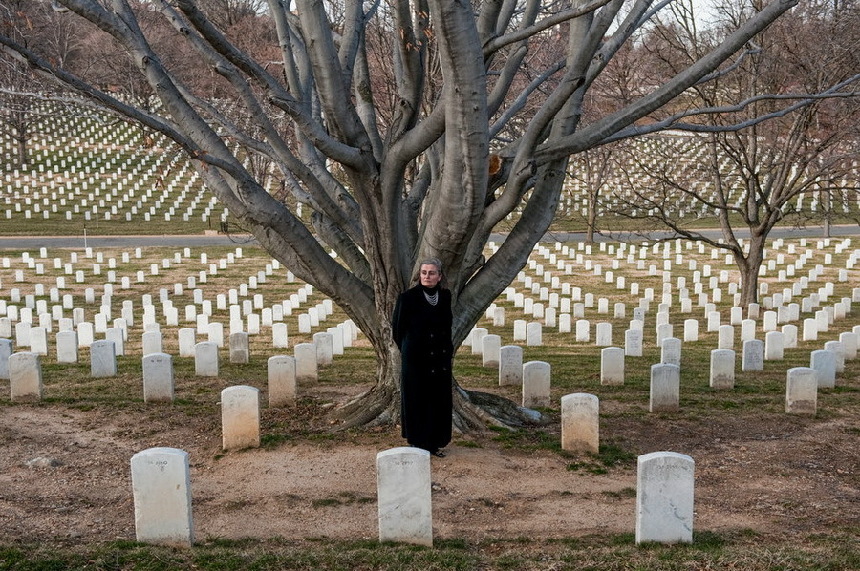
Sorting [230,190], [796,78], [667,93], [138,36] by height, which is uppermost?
[796,78]

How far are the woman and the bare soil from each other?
1.09ft

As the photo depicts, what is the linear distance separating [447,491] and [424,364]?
1.03 meters

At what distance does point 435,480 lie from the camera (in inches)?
271

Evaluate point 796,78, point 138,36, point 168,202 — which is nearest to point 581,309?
point 796,78

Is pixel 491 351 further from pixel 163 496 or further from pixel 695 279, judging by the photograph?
pixel 695 279

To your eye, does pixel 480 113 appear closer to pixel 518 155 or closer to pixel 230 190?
pixel 518 155

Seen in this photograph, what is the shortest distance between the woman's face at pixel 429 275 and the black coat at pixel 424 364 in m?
0.10

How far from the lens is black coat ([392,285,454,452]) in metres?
7.19

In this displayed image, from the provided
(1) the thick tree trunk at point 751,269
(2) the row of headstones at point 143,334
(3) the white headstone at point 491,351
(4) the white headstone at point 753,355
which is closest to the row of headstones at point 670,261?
(1) the thick tree trunk at point 751,269

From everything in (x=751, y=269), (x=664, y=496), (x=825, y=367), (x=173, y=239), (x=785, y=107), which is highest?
(x=785, y=107)

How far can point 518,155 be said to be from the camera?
7.59 metres

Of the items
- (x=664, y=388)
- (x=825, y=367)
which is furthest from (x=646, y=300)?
(x=664, y=388)

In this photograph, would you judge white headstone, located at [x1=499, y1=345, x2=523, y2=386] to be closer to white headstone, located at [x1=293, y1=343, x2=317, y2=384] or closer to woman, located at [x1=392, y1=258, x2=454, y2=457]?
white headstone, located at [x1=293, y1=343, x2=317, y2=384]

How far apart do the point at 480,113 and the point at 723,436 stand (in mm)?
3873
